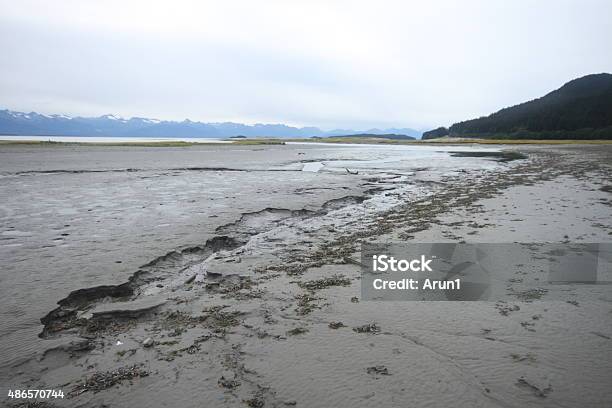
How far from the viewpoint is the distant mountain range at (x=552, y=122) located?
98.3 m

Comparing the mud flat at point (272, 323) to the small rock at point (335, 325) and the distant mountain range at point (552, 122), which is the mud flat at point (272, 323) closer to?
the small rock at point (335, 325)

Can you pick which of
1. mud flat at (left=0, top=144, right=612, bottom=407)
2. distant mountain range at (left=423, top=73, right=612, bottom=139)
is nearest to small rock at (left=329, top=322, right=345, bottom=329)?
mud flat at (left=0, top=144, right=612, bottom=407)

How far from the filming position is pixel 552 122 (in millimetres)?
109625

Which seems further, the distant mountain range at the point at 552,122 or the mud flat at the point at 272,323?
the distant mountain range at the point at 552,122

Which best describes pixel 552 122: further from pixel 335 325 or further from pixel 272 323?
pixel 272 323

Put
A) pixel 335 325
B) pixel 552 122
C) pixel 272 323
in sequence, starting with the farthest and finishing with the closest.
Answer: pixel 552 122 → pixel 272 323 → pixel 335 325

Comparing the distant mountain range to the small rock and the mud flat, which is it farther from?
the small rock

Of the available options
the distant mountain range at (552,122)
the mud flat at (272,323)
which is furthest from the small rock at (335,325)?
the distant mountain range at (552,122)

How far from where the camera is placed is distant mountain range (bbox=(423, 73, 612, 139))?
3871 inches

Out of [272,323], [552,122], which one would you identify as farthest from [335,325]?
[552,122]

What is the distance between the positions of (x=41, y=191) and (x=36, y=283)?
1264cm

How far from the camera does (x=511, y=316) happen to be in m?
4.98

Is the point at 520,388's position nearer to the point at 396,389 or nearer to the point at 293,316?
the point at 396,389

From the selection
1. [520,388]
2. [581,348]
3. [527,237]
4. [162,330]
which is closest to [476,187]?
[527,237]
